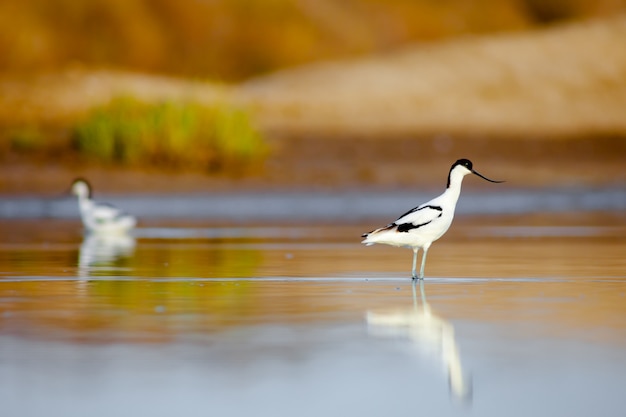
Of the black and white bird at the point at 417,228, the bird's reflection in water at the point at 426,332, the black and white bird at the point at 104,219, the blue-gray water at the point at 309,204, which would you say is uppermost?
the blue-gray water at the point at 309,204

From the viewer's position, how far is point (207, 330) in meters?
8.55

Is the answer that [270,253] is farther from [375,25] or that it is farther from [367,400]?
[375,25]

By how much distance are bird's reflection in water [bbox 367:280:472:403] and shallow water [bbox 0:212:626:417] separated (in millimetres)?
14

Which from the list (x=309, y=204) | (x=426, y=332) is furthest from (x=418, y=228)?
(x=309, y=204)

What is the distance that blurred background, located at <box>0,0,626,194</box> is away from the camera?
29516 millimetres

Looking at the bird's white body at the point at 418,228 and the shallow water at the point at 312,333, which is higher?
the bird's white body at the point at 418,228

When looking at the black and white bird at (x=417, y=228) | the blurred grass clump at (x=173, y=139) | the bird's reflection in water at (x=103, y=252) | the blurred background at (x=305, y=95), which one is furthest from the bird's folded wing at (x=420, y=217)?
the blurred grass clump at (x=173, y=139)

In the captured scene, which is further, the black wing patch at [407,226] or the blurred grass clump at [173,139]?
the blurred grass clump at [173,139]

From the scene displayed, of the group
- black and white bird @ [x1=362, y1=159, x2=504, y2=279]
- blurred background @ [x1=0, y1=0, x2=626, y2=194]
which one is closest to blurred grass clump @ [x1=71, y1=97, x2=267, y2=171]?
blurred background @ [x1=0, y1=0, x2=626, y2=194]

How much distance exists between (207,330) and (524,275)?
422 centimetres

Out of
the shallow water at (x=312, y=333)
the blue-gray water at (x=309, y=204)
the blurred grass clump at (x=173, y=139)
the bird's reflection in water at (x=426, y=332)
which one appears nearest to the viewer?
the shallow water at (x=312, y=333)

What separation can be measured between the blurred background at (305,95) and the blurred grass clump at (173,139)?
0.04 meters

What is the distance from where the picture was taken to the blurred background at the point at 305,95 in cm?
2952

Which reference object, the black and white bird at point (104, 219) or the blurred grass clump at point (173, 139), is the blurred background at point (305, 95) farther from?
the black and white bird at point (104, 219)
